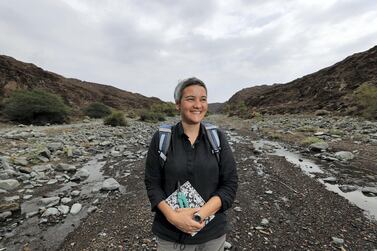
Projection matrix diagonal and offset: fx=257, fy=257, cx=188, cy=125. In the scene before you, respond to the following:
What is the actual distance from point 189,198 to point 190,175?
0.19 metres

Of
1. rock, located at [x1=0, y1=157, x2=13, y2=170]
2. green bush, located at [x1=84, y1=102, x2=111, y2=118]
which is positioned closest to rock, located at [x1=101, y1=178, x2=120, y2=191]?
rock, located at [x1=0, y1=157, x2=13, y2=170]

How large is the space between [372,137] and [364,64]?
125 feet

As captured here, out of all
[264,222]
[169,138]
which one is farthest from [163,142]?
[264,222]

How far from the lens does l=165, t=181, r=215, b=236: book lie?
6.80 ft

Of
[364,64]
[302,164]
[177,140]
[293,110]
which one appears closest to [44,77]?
[293,110]

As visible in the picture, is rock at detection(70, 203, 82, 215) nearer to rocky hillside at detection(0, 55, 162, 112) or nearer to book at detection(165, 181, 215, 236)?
book at detection(165, 181, 215, 236)

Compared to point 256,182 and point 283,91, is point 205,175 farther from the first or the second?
point 283,91

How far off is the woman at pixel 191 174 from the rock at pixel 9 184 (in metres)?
6.11

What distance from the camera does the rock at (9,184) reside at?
646 centimetres

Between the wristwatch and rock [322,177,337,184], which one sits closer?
the wristwatch

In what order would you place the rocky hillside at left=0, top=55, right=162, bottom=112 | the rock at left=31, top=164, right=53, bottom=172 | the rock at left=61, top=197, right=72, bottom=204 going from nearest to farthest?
1. the rock at left=61, top=197, right=72, bottom=204
2. the rock at left=31, top=164, right=53, bottom=172
3. the rocky hillside at left=0, top=55, right=162, bottom=112

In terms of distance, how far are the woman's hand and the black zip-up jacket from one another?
0.15 metres

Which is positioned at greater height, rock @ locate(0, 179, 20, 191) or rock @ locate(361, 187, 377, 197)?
rock @ locate(0, 179, 20, 191)

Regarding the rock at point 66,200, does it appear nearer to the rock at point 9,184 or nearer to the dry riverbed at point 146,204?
the dry riverbed at point 146,204
